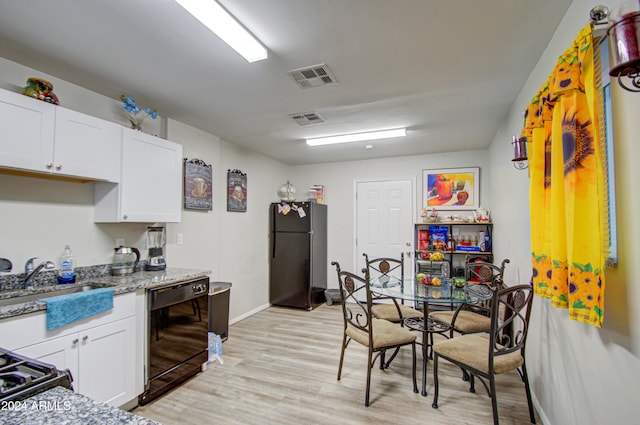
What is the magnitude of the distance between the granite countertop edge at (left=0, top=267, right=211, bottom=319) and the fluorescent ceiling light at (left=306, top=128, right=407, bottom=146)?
223 centimetres

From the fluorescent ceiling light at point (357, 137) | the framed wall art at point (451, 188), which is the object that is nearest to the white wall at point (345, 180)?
the framed wall art at point (451, 188)

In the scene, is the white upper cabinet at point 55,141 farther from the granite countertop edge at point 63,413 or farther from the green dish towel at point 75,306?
the granite countertop edge at point 63,413

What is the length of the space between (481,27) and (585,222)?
123 centimetres

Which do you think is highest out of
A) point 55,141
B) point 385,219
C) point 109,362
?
point 55,141

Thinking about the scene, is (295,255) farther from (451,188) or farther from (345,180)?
(451,188)

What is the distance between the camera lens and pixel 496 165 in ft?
12.5

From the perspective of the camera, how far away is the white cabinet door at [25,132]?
1.82 metres

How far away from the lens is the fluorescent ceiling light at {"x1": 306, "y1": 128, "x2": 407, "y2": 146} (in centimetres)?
366

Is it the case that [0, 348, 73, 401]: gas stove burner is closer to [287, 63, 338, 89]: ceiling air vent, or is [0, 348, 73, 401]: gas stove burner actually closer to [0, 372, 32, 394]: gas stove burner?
[0, 372, 32, 394]: gas stove burner

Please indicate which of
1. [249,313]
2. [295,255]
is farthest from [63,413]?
[295,255]

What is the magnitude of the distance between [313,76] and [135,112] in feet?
5.25

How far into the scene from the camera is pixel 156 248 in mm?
2922

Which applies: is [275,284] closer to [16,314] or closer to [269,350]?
[269,350]

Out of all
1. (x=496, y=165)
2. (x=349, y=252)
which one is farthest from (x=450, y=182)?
(x=349, y=252)
